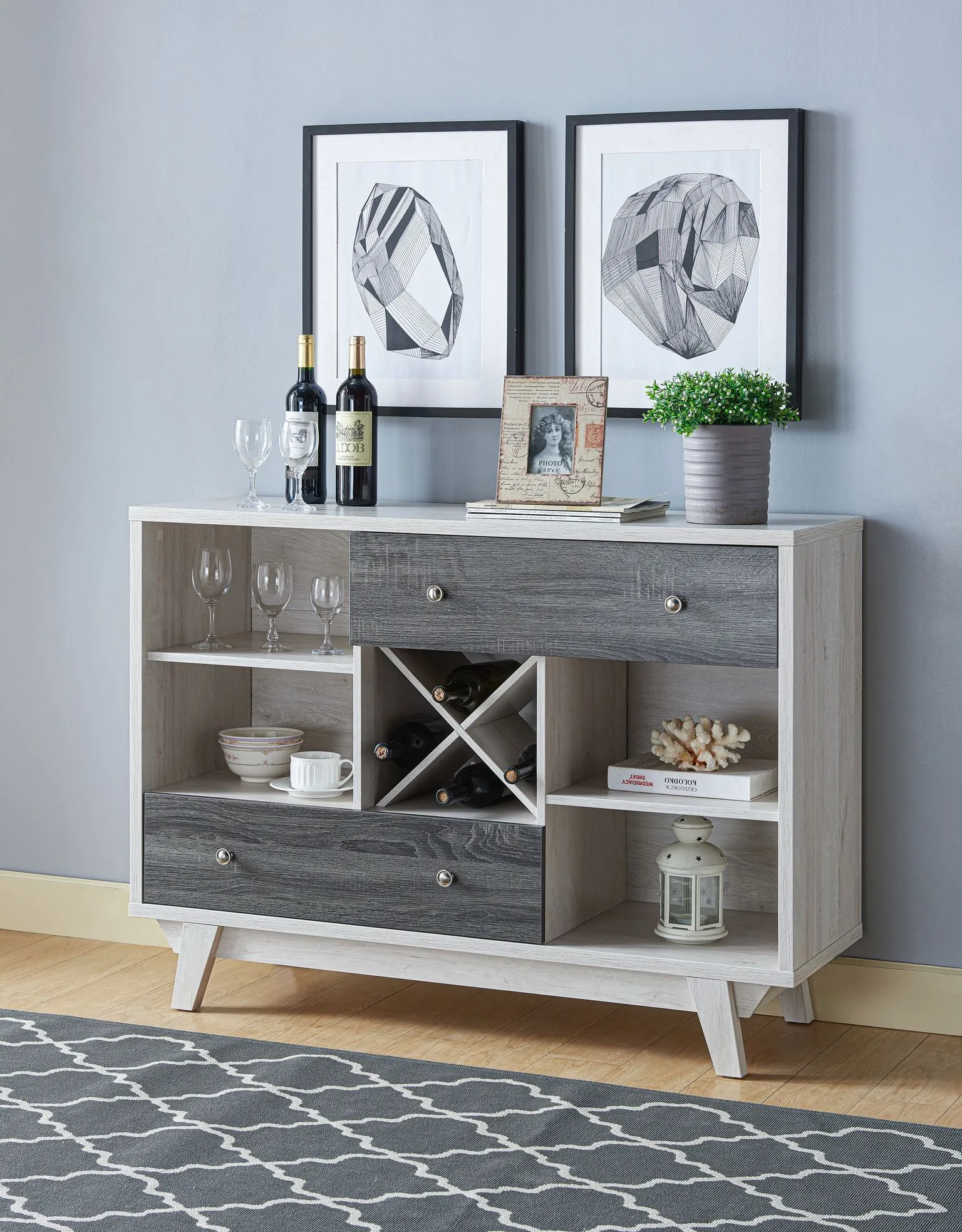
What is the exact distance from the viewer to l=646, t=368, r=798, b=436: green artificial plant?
2830 millimetres

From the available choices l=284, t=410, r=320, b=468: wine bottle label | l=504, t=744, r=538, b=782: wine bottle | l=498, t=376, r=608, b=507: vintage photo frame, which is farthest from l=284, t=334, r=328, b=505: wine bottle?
l=504, t=744, r=538, b=782: wine bottle

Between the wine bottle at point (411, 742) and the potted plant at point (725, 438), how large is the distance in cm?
62

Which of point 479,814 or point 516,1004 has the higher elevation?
point 479,814

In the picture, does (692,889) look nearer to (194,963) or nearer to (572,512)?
(572,512)

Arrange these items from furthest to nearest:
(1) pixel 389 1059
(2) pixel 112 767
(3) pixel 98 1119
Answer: (2) pixel 112 767
(1) pixel 389 1059
(3) pixel 98 1119

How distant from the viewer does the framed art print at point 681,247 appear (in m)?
3.05

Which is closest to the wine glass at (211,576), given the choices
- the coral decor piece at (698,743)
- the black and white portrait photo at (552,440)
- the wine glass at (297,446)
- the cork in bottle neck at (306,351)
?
the wine glass at (297,446)

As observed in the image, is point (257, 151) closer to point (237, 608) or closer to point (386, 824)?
point (237, 608)

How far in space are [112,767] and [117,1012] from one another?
65cm

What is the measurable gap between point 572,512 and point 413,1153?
106cm

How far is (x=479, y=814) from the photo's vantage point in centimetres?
300

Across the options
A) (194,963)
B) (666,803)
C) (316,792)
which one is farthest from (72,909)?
(666,803)

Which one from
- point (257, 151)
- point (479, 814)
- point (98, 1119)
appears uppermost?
point (257, 151)

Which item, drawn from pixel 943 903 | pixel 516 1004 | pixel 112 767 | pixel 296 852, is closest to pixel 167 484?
pixel 112 767
